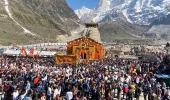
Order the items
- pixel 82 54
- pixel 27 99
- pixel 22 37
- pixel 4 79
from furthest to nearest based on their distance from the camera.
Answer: pixel 22 37
pixel 82 54
pixel 4 79
pixel 27 99

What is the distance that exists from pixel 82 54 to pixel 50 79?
53.4 metres

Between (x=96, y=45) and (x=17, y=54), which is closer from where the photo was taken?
(x=17, y=54)

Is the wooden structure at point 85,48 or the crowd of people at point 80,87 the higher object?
the wooden structure at point 85,48

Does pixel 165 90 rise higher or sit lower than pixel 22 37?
lower

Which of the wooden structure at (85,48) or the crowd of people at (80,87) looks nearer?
the crowd of people at (80,87)

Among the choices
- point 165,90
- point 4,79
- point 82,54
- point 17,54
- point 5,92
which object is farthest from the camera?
point 82,54

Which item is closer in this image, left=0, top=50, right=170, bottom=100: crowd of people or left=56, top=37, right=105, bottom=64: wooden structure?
left=0, top=50, right=170, bottom=100: crowd of people

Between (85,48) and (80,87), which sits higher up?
(85,48)

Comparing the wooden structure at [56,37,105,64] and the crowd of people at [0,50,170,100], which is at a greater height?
the wooden structure at [56,37,105,64]

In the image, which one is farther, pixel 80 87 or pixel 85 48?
pixel 85 48

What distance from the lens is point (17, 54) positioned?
7262 centimetres

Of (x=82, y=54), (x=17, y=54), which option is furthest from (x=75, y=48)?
(x=17, y=54)

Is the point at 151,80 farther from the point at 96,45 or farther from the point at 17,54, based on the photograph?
the point at 96,45

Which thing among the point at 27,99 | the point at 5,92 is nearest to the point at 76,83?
the point at 5,92
